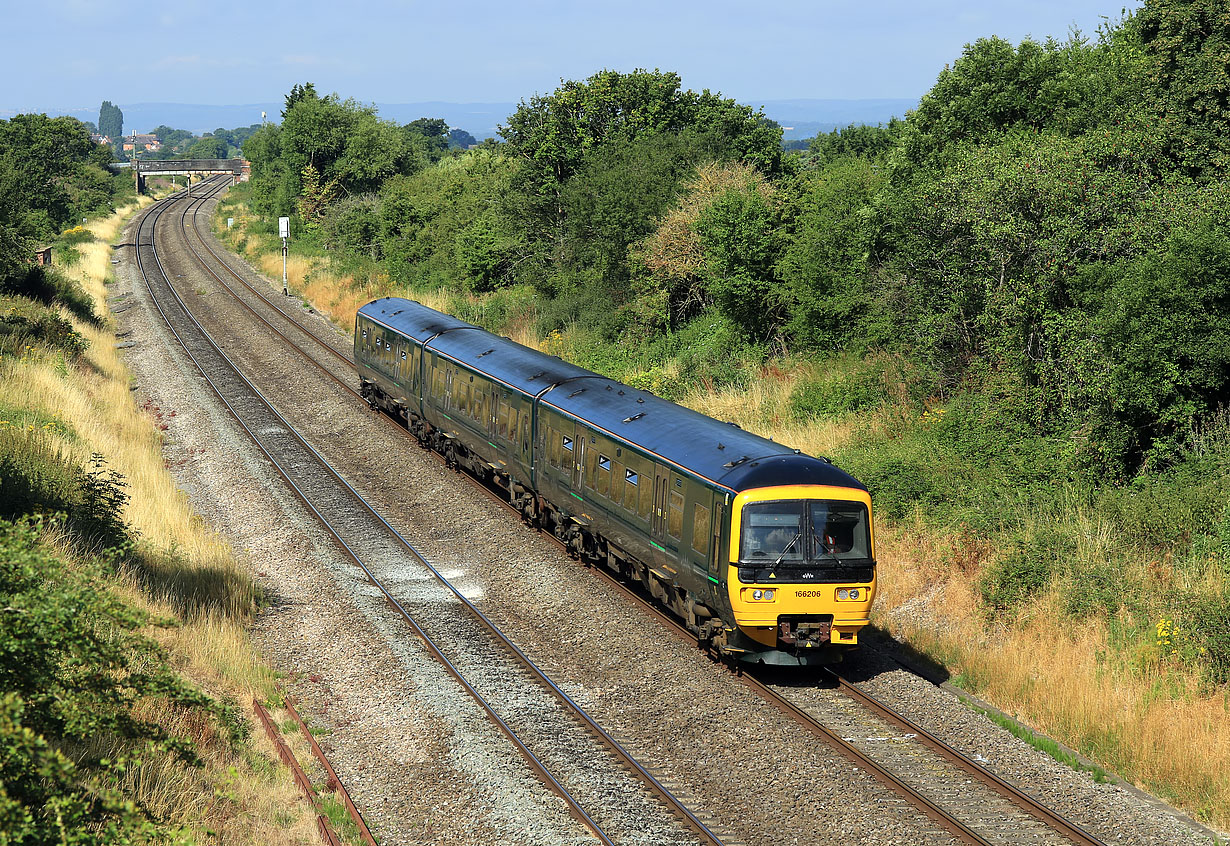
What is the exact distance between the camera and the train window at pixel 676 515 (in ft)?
50.9

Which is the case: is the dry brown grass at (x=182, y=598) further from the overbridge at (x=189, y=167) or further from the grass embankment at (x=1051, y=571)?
the overbridge at (x=189, y=167)

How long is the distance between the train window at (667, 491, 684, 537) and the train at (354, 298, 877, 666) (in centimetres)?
3

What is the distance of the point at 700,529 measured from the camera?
49.1ft

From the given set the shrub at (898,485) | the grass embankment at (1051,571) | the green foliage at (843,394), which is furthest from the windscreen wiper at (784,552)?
the green foliage at (843,394)

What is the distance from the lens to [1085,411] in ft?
61.8

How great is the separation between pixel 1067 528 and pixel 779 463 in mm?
5218

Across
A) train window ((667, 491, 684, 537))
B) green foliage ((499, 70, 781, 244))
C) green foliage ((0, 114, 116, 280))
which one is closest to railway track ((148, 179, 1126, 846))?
train window ((667, 491, 684, 537))

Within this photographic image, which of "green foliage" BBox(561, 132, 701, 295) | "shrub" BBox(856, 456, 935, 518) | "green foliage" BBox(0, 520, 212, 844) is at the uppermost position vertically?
"green foliage" BBox(561, 132, 701, 295)

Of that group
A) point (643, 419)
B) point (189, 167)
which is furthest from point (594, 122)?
point (189, 167)

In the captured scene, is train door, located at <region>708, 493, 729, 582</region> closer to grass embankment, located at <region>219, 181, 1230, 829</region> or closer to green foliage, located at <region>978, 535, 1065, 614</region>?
grass embankment, located at <region>219, 181, 1230, 829</region>

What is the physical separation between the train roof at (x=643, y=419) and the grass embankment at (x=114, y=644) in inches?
248

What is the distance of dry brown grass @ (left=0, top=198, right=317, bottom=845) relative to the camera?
10.5 m

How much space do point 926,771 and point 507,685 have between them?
541 cm

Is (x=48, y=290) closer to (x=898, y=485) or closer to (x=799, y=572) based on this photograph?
(x=898, y=485)
